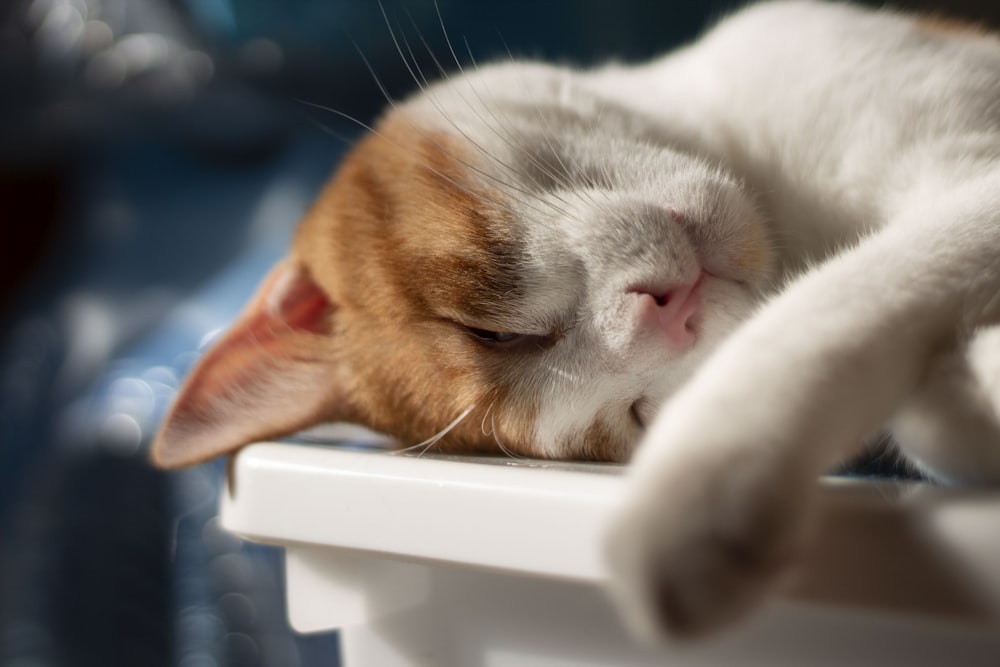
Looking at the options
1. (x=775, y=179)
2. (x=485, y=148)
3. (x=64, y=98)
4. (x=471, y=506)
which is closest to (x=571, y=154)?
(x=485, y=148)

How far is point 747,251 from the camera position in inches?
33.0

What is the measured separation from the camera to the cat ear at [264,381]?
953 mm

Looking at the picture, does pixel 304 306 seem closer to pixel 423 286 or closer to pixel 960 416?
pixel 423 286

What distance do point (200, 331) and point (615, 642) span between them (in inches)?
54.8

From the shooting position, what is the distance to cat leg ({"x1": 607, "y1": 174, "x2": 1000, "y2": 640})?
0.40 m

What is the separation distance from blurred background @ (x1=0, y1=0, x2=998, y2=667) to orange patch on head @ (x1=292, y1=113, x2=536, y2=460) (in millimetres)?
639

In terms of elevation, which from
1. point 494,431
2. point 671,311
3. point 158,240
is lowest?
point 158,240

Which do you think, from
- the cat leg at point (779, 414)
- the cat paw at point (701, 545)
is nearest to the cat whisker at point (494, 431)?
the cat leg at point (779, 414)

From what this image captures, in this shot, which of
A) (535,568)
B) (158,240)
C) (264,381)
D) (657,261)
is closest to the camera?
(535,568)

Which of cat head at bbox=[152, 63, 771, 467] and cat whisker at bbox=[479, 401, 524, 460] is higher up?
cat head at bbox=[152, 63, 771, 467]

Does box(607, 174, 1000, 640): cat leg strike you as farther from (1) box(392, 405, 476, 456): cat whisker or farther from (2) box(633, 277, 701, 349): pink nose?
(1) box(392, 405, 476, 456): cat whisker

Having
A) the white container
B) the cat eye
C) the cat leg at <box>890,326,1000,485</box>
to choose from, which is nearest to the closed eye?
the cat eye

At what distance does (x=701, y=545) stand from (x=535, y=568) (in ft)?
0.47

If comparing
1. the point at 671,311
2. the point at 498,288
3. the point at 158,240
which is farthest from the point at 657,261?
the point at 158,240
